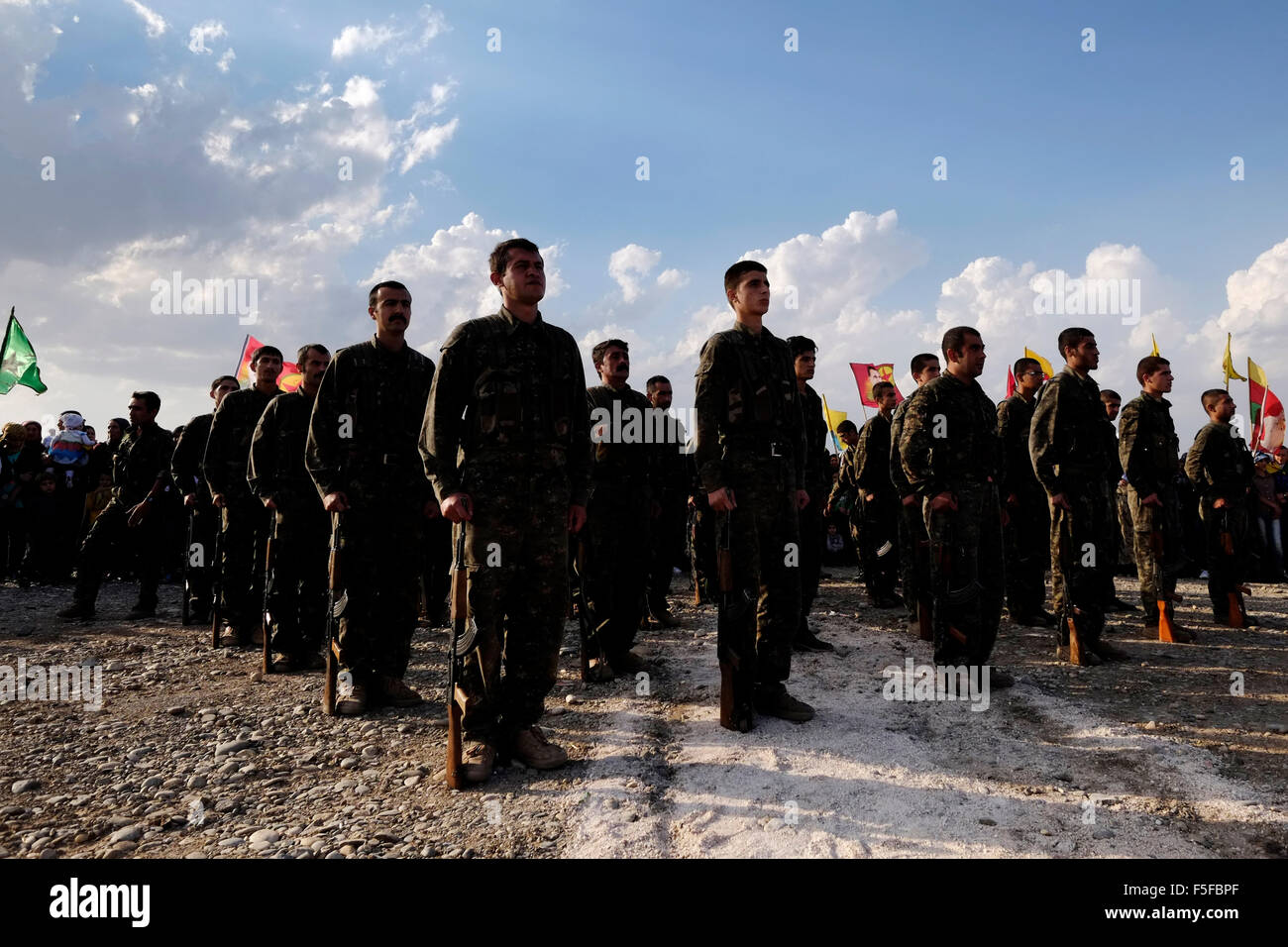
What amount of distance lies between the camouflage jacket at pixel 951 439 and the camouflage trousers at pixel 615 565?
7.29 feet

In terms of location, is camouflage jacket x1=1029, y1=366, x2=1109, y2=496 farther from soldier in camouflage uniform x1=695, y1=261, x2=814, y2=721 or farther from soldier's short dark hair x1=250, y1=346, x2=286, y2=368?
soldier's short dark hair x1=250, y1=346, x2=286, y2=368

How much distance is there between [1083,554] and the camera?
6.18 metres

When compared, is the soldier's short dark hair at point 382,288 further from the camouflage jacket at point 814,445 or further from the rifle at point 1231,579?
the rifle at point 1231,579

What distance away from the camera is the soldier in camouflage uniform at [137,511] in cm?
884

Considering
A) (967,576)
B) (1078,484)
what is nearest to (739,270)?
(967,576)

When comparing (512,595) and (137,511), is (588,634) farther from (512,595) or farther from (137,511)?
(137,511)

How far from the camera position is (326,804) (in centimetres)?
351

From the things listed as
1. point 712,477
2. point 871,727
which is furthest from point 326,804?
point 871,727

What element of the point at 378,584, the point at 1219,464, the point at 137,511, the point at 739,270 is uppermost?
the point at 739,270

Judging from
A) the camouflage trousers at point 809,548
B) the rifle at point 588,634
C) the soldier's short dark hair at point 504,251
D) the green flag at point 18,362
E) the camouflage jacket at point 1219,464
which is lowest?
the rifle at point 588,634

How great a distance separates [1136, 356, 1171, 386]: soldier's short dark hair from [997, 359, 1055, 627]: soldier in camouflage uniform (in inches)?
37.0

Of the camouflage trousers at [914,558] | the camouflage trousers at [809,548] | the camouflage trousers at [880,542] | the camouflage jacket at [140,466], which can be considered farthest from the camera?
the camouflage trousers at [880,542]

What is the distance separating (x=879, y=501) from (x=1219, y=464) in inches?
146

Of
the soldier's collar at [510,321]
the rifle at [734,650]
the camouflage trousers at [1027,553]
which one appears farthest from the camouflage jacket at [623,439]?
the camouflage trousers at [1027,553]
